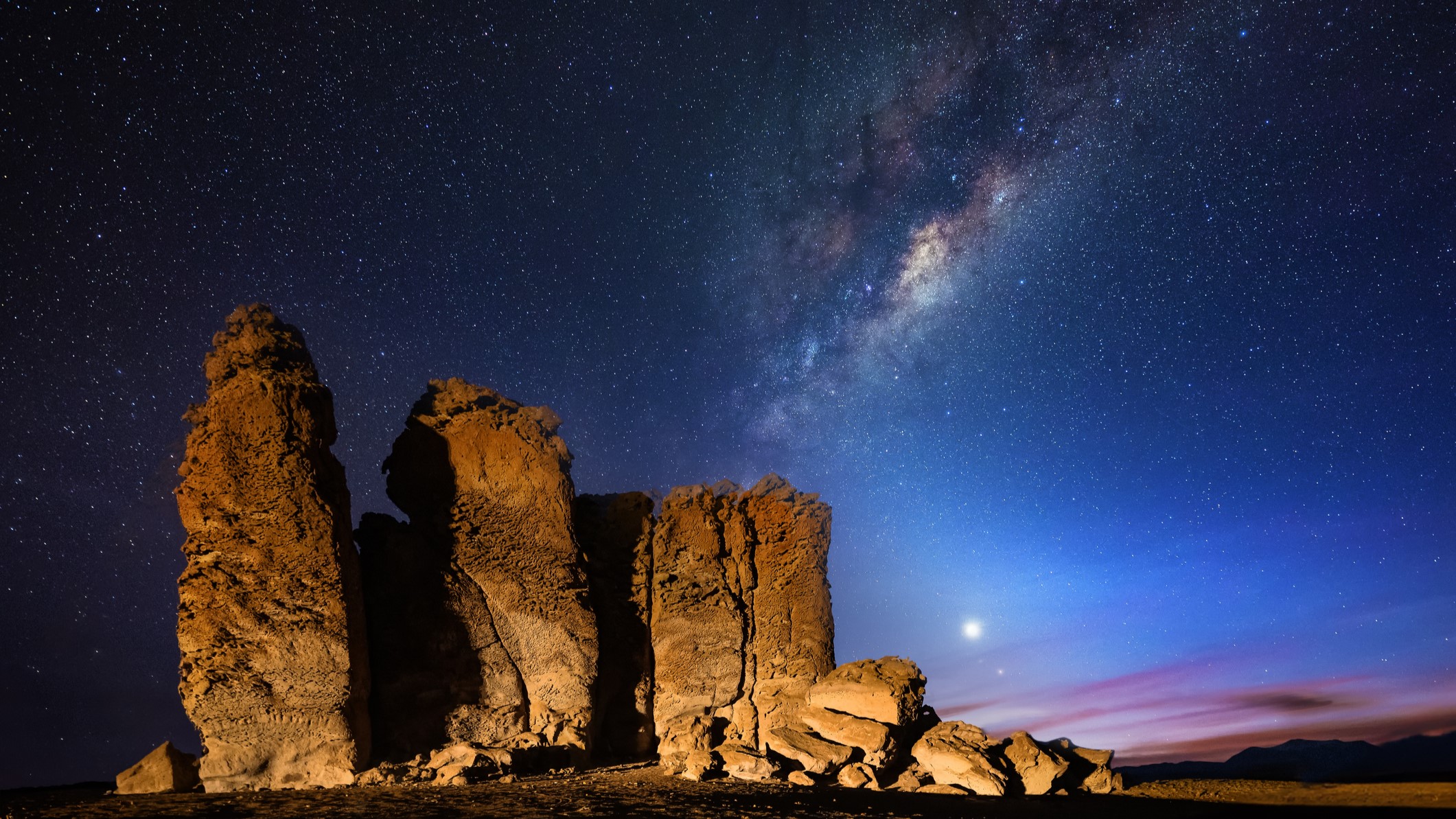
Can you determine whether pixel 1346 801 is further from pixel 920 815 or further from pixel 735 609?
pixel 735 609

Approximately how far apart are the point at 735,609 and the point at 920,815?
8.55 meters

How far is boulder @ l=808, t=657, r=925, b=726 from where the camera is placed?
42.1ft

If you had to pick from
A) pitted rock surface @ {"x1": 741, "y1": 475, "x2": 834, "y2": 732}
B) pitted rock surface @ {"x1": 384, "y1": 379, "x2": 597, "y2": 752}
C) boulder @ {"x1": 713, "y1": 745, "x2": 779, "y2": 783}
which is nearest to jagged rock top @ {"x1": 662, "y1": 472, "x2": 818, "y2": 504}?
pitted rock surface @ {"x1": 741, "y1": 475, "x2": 834, "y2": 732}

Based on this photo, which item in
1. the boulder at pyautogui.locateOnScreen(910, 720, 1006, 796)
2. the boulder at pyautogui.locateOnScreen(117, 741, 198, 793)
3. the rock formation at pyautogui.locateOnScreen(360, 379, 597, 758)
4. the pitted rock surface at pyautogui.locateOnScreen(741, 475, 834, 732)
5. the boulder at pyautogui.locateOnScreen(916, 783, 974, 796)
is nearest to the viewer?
the boulder at pyautogui.locateOnScreen(117, 741, 198, 793)

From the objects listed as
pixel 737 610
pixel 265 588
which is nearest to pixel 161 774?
pixel 265 588

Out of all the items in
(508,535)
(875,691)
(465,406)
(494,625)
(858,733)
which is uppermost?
(465,406)

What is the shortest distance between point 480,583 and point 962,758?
9.23 meters

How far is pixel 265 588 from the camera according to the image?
10680 mm

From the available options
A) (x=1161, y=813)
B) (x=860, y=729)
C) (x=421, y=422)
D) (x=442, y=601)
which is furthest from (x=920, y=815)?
(x=421, y=422)

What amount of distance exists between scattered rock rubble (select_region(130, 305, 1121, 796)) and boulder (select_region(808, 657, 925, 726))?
0.16 feet

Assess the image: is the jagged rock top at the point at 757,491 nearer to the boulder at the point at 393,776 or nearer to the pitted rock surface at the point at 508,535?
the pitted rock surface at the point at 508,535

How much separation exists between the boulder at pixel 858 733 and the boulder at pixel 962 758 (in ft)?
2.03

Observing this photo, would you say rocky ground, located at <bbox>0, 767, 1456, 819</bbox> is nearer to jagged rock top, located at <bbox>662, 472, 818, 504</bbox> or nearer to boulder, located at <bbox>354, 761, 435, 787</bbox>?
boulder, located at <bbox>354, 761, 435, 787</bbox>

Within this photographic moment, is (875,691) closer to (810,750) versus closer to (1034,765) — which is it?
(810,750)
